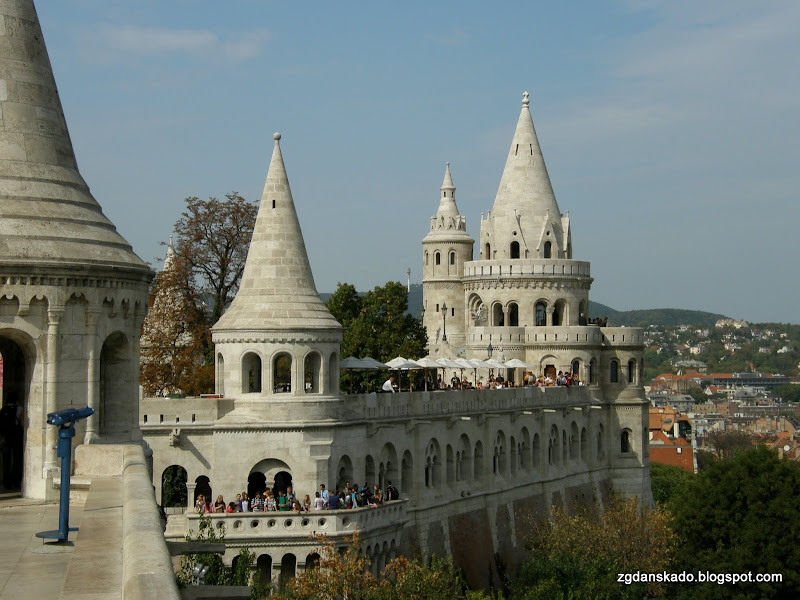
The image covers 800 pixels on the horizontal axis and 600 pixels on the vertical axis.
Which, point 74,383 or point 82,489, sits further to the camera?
point 74,383

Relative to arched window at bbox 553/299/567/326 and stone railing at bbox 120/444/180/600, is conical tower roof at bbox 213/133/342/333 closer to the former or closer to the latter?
stone railing at bbox 120/444/180/600

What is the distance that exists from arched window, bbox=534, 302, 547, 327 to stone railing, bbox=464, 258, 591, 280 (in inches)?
62.5

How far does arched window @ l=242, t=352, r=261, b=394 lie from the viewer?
4241 cm

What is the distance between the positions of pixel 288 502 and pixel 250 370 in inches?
183

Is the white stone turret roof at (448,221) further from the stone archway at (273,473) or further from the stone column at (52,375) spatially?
the stone column at (52,375)

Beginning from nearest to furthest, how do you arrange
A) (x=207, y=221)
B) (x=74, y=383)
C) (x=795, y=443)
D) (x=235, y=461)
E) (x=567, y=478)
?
(x=74, y=383), (x=235, y=461), (x=207, y=221), (x=567, y=478), (x=795, y=443)

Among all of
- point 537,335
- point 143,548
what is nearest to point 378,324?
point 537,335

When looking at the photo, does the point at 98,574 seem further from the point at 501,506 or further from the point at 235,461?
the point at 501,506

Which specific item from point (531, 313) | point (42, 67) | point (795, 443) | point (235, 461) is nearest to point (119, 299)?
point (42, 67)

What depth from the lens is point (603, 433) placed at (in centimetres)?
7112

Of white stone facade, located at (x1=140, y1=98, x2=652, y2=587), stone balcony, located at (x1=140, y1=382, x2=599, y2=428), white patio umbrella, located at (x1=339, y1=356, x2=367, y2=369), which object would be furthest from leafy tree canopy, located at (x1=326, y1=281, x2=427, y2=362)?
white patio umbrella, located at (x1=339, y1=356, x2=367, y2=369)

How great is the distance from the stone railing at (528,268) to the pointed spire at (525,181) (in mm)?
2787

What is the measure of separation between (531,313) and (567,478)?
9.33 metres

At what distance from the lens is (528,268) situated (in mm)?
70875
